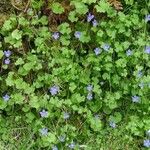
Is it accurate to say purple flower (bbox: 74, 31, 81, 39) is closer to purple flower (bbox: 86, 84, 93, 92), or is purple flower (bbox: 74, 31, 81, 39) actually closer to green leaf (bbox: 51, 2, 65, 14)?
green leaf (bbox: 51, 2, 65, 14)

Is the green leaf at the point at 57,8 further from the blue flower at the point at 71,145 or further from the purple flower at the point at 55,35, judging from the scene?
the blue flower at the point at 71,145

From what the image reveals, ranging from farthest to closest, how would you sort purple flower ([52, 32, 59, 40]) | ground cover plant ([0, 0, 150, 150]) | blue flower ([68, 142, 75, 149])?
1. purple flower ([52, 32, 59, 40])
2. ground cover plant ([0, 0, 150, 150])
3. blue flower ([68, 142, 75, 149])

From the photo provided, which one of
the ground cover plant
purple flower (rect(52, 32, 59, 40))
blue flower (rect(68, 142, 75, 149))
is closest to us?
blue flower (rect(68, 142, 75, 149))

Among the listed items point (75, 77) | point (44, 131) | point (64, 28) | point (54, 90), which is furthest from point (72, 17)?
point (44, 131)

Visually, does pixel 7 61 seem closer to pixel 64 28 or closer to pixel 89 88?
pixel 64 28

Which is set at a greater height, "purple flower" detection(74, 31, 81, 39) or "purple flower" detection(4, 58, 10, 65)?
"purple flower" detection(74, 31, 81, 39)

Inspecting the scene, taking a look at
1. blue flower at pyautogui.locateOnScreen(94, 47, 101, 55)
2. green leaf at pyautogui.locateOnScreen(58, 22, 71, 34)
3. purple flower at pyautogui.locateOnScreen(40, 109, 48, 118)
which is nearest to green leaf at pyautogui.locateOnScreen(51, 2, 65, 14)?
green leaf at pyautogui.locateOnScreen(58, 22, 71, 34)

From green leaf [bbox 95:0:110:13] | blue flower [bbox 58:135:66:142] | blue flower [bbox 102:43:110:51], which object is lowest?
blue flower [bbox 58:135:66:142]

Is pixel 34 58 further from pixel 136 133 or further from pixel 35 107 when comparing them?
pixel 136 133
